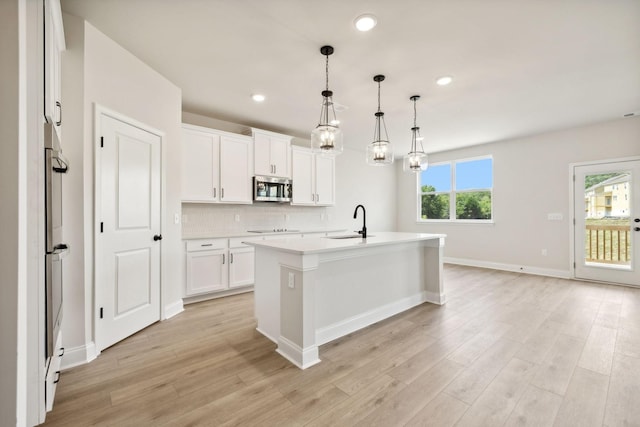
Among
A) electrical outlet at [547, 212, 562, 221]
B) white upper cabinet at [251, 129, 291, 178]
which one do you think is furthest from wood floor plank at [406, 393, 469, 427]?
electrical outlet at [547, 212, 562, 221]

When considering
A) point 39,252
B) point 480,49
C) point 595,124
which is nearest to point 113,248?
point 39,252

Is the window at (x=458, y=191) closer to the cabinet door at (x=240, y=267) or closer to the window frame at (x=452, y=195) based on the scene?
the window frame at (x=452, y=195)

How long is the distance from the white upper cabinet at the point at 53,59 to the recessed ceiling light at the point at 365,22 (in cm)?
196

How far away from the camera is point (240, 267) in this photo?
161 inches

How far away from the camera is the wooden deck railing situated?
14.6 feet

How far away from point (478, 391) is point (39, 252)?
8.47 ft

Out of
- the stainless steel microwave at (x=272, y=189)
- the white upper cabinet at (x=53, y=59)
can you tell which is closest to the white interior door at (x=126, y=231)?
the white upper cabinet at (x=53, y=59)

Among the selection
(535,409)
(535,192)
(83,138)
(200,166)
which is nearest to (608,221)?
(535,192)

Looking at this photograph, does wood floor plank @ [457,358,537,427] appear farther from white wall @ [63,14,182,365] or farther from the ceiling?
white wall @ [63,14,182,365]

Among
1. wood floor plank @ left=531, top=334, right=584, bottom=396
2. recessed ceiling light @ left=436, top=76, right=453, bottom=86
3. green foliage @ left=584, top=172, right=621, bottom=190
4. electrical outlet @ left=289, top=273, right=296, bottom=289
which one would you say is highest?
recessed ceiling light @ left=436, top=76, right=453, bottom=86

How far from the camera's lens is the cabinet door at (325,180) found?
5.41 metres

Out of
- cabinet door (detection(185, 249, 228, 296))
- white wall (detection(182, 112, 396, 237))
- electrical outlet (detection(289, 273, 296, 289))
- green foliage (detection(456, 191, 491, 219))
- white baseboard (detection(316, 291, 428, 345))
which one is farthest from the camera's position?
green foliage (detection(456, 191, 491, 219))

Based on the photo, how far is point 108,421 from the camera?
1580mm

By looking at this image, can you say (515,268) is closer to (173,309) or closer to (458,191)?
(458,191)
